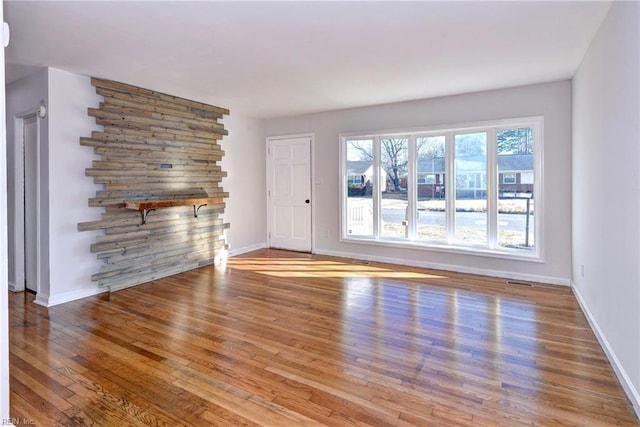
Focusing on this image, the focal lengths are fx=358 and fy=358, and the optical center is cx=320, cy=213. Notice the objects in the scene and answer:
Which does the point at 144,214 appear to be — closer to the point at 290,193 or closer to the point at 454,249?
the point at 290,193

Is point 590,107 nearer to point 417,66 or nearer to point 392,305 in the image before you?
point 417,66

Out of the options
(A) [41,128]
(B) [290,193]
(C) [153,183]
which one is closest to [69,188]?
(A) [41,128]

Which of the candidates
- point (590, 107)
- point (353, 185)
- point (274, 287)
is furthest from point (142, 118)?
point (590, 107)

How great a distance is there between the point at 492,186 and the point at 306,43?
120 inches

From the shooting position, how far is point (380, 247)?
5523 mm

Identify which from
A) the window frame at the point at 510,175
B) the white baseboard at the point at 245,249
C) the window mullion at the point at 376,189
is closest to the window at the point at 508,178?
the window frame at the point at 510,175

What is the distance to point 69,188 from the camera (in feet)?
12.3

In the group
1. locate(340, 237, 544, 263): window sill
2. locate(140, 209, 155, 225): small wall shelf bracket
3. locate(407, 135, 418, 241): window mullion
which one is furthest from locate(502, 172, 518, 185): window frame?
locate(140, 209, 155, 225): small wall shelf bracket

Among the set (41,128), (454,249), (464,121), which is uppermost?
(464,121)

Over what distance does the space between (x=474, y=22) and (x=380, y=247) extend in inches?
137

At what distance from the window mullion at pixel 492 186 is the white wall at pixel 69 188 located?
15.4 feet

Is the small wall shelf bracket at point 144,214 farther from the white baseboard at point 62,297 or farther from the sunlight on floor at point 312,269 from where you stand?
the sunlight on floor at point 312,269

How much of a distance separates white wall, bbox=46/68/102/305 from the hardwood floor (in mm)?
307

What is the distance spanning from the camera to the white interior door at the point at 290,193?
622 centimetres
